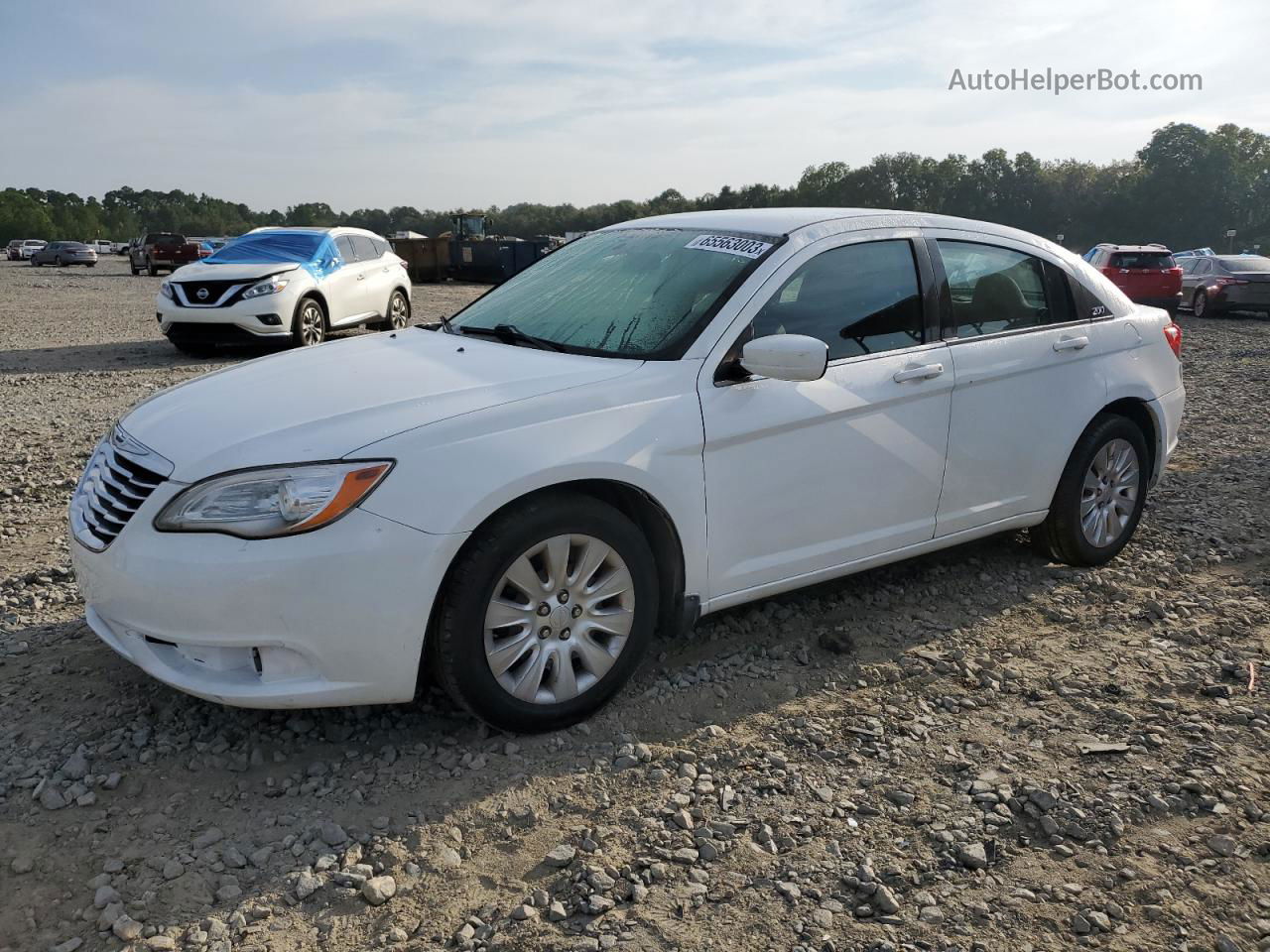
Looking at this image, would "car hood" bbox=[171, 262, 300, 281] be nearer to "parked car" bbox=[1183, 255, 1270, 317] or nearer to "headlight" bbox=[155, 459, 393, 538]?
"headlight" bbox=[155, 459, 393, 538]

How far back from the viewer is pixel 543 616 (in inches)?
130

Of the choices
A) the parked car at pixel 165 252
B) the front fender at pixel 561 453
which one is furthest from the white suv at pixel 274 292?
the parked car at pixel 165 252

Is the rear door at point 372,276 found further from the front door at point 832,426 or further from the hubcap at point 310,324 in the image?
the front door at point 832,426

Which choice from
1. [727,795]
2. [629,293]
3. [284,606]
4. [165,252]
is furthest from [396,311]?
[165,252]

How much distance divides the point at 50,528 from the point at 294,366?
2.50 m

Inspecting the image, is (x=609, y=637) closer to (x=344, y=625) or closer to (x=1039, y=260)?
(x=344, y=625)

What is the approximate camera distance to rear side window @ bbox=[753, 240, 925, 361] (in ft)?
12.8

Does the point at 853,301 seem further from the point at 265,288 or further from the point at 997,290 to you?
the point at 265,288

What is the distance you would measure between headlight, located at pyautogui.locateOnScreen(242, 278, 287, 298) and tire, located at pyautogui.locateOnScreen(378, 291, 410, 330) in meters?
2.47

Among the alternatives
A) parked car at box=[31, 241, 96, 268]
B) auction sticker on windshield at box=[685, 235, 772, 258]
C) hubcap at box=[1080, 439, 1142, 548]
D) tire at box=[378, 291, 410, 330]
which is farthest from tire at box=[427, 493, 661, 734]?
parked car at box=[31, 241, 96, 268]

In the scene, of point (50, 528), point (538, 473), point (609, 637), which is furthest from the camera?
point (50, 528)

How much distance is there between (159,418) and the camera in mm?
3533

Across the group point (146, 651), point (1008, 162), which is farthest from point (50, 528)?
point (1008, 162)

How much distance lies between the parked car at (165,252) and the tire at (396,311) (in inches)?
1131
